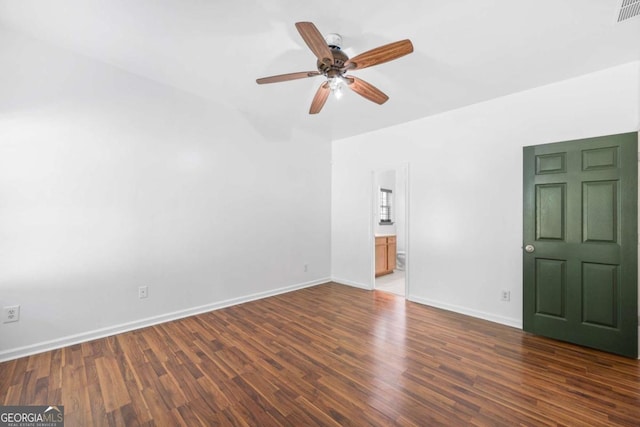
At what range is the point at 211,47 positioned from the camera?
2320mm

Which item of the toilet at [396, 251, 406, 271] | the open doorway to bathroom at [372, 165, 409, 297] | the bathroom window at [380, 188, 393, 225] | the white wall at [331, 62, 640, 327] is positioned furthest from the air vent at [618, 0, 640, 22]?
the toilet at [396, 251, 406, 271]

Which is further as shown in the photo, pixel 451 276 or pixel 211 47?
pixel 451 276

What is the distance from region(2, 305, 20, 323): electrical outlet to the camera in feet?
7.44

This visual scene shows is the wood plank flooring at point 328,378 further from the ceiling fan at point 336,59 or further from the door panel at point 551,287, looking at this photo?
the ceiling fan at point 336,59

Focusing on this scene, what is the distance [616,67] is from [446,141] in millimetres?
1583

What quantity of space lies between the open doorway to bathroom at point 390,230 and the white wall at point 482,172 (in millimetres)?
305

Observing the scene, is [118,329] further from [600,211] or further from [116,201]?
[600,211]

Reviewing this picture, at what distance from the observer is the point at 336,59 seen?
2.03m

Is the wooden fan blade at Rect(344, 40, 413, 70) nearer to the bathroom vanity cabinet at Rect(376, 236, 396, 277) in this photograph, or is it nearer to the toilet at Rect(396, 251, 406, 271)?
the bathroom vanity cabinet at Rect(376, 236, 396, 277)

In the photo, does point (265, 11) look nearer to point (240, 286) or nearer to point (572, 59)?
point (572, 59)

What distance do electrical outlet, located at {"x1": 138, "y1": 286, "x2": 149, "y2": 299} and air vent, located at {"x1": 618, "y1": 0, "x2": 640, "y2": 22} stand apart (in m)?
4.67

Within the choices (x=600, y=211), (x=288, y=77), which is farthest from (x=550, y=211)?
(x=288, y=77)

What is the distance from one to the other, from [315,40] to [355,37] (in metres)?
0.56

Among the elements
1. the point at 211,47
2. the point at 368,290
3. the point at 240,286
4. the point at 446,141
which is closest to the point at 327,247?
the point at 368,290
